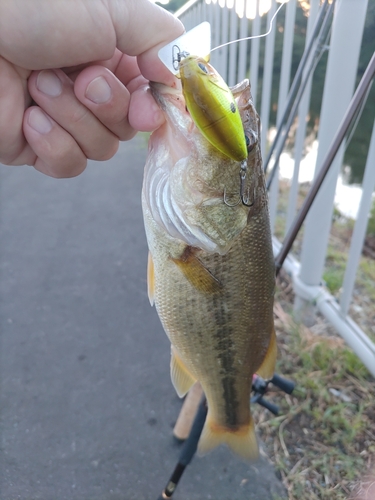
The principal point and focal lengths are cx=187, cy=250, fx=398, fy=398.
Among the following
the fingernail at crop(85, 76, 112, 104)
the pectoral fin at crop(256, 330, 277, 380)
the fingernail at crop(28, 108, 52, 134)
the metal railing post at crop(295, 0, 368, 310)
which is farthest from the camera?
the metal railing post at crop(295, 0, 368, 310)

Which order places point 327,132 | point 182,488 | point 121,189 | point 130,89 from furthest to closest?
point 121,189, point 327,132, point 182,488, point 130,89

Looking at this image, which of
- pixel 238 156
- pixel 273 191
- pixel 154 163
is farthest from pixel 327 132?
pixel 238 156

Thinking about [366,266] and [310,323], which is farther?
[366,266]

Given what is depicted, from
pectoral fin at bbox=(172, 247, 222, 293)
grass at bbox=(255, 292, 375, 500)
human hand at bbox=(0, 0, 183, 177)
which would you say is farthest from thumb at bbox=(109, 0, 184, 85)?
grass at bbox=(255, 292, 375, 500)

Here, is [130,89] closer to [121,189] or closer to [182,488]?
[182,488]

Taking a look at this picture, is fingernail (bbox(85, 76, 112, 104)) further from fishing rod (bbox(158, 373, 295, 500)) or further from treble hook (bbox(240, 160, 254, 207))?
fishing rod (bbox(158, 373, 295, 500))

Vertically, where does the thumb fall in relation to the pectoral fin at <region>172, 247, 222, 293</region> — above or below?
above

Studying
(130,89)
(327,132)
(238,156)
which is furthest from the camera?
(327,132)

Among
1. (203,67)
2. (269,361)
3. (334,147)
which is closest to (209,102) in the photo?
(203,67)

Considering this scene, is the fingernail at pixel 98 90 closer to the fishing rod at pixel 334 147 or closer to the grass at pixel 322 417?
the fishing rod at pixel 334 147

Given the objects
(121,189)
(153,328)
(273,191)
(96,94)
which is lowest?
(121,189)
